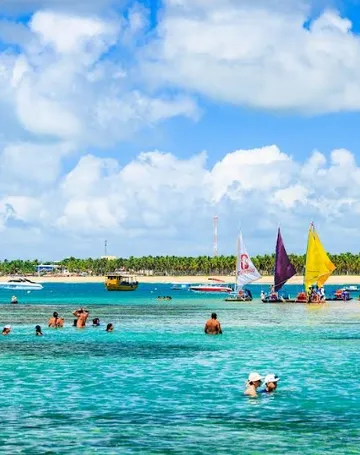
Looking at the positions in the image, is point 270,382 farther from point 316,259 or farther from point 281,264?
point 281,264

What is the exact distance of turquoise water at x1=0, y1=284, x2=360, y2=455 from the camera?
86.3ft

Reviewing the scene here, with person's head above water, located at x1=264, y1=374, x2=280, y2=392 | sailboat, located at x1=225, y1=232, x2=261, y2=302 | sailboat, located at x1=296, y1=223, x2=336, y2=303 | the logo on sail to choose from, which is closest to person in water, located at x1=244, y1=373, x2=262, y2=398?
person's head above water, located at x1=264, y1=374, x2=280, y2=392

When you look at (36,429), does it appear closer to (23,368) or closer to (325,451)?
(325,451)

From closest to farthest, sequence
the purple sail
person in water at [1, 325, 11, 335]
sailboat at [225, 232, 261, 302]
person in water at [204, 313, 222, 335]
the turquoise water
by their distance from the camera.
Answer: the turquoise water → person in water at [204, 313, 222, 335] → person in water at [1, 325, 11, 335] → the purple sail → sailboat at [225, 232, 261, 302]

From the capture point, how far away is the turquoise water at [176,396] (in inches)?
1035

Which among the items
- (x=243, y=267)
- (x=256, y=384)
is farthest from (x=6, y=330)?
(x=243, y=267)

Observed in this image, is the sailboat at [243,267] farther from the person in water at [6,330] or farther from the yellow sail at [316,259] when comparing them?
the person in water at [6,330]

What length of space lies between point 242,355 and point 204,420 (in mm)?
21473

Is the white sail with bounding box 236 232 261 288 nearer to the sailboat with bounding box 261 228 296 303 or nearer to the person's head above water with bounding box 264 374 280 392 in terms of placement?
the sailboat with bounding box 261 228 296 303

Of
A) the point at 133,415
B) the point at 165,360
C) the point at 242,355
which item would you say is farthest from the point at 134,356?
the point at 133,415

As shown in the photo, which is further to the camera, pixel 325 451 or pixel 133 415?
pixel 133 415

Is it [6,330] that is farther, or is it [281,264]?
[281,264]

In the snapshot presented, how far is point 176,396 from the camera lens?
34.7 meters

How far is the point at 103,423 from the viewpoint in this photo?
2903 cm
